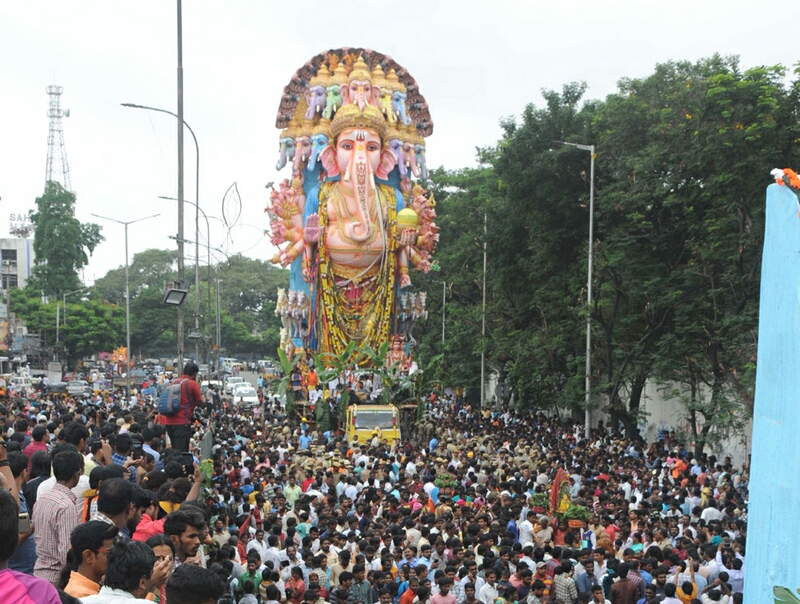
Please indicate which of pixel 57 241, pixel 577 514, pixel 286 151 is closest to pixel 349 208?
pixel 286 151

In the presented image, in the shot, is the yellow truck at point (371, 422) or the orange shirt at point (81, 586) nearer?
the orange shirt at point (81, 586)

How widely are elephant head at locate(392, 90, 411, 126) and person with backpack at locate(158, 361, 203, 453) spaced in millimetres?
23600

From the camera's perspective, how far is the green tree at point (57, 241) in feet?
200

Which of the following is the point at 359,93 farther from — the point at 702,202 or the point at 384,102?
the point at 702,202

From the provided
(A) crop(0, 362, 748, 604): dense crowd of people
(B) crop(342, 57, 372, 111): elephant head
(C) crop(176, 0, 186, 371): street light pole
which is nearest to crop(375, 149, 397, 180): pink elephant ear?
(B) crop(342, 57, 372, 111): elephant head

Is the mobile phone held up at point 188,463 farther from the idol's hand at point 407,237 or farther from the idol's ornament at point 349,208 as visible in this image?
the idol's hand at point 407,237

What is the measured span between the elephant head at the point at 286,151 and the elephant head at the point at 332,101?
156 cm

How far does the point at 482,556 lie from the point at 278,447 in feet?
33.2

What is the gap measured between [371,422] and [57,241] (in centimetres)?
4138

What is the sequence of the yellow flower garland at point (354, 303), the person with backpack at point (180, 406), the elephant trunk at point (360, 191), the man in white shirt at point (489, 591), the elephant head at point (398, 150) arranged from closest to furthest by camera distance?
the man in white shirt at point (489, 591) → the person with backpack at point (180, 406) → the elephant trunk at point (360, 191) → the yellow flower garland at point (354, 303) → the elephant head at point (398, 150)

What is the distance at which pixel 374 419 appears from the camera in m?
24.8

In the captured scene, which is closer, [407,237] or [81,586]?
[81,586]

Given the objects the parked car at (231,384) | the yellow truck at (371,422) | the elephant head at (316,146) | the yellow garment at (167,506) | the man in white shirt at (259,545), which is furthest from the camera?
the parked car at (231,384)

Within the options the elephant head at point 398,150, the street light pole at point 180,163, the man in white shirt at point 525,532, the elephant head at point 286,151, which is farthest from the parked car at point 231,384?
the man in white shirt at point 525,532
